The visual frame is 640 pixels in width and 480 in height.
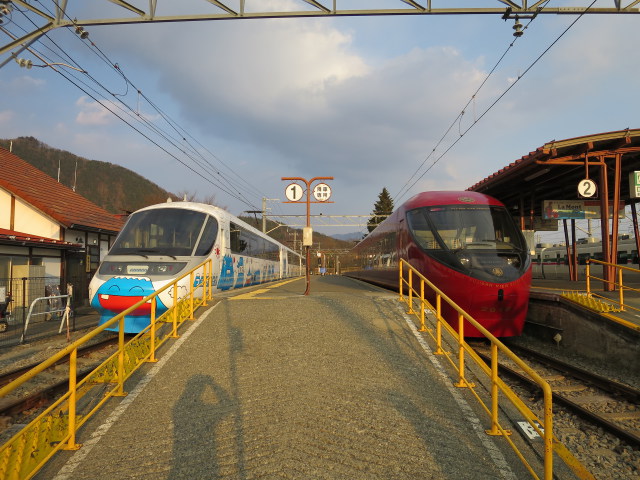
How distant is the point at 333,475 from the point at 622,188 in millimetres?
18371

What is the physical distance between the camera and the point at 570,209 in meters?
14.5

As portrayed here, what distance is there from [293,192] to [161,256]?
495 cm

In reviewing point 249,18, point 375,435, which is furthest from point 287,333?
point 249,18

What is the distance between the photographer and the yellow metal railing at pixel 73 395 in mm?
3166

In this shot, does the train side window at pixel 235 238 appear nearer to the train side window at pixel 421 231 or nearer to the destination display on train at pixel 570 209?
the train side window at pixel 421 231

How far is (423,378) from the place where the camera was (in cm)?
520

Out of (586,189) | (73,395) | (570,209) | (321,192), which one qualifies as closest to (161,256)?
(73,395)

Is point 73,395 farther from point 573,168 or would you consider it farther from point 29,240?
point 573,168

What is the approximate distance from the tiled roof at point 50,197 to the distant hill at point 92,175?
89570 mm

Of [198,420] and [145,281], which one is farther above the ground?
[145,281]

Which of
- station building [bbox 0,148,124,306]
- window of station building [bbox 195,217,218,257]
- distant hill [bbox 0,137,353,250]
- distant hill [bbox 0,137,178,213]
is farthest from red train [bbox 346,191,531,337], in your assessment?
distant hill [bbox 0,137,178,213]

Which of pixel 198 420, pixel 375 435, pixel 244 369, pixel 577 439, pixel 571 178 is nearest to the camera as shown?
pixel 375 435

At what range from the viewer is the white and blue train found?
8.50m

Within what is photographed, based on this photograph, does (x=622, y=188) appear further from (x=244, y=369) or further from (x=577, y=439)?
(x=244, y=369)
